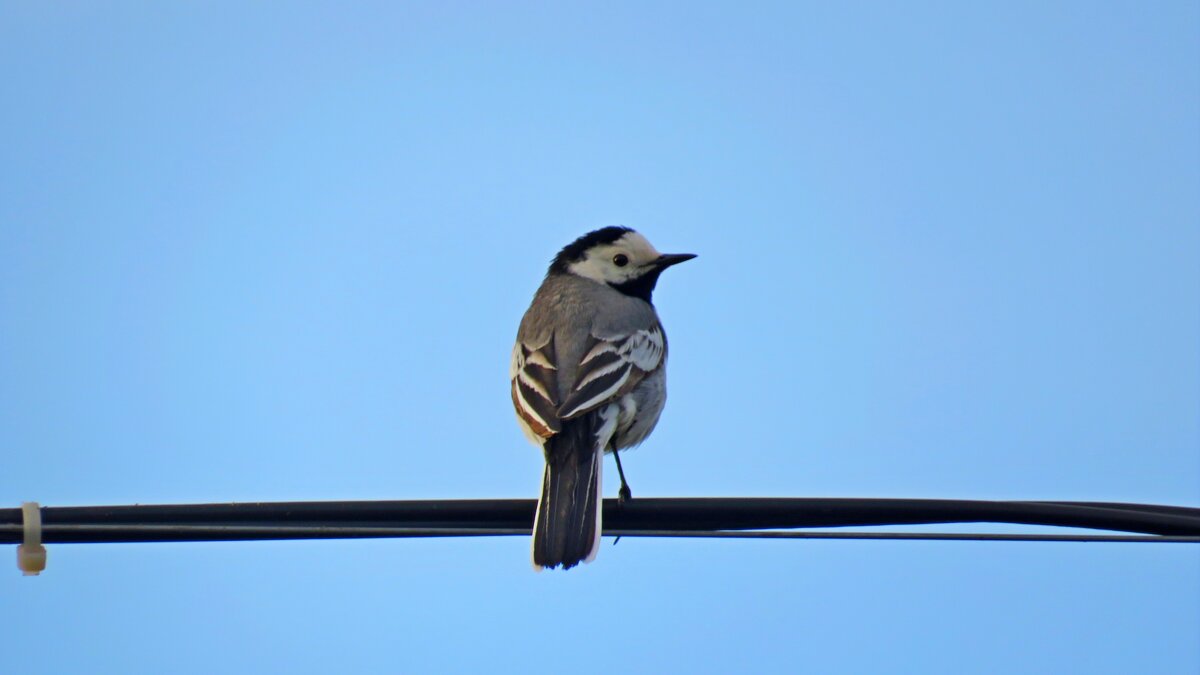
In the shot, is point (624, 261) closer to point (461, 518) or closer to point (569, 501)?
point (569, 501)

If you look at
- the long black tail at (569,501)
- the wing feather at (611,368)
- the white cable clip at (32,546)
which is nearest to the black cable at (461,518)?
the white cable clip at (32,546)

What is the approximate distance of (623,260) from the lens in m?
11.5

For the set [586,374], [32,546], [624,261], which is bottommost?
[32,546]

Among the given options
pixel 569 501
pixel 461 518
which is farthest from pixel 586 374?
pixel 461 518

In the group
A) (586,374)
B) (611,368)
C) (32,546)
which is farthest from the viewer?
(611,368)

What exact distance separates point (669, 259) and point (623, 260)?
0.33 m

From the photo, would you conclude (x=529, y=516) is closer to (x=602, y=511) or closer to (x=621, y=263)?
(x=602, y=511)

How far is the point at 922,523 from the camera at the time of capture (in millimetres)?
6176

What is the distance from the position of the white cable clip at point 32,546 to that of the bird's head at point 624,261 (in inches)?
237

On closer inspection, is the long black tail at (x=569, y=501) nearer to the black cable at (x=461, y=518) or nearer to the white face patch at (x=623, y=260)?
the black cable at (x=461, y=518)

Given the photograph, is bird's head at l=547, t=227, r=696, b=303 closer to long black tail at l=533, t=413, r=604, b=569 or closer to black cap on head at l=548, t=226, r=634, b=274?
black cap on head at l=548, t=226, r=634, b=274

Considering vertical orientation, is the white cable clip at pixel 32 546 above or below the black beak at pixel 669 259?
below

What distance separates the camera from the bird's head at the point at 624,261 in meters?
11.5

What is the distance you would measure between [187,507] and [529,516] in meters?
1.94
